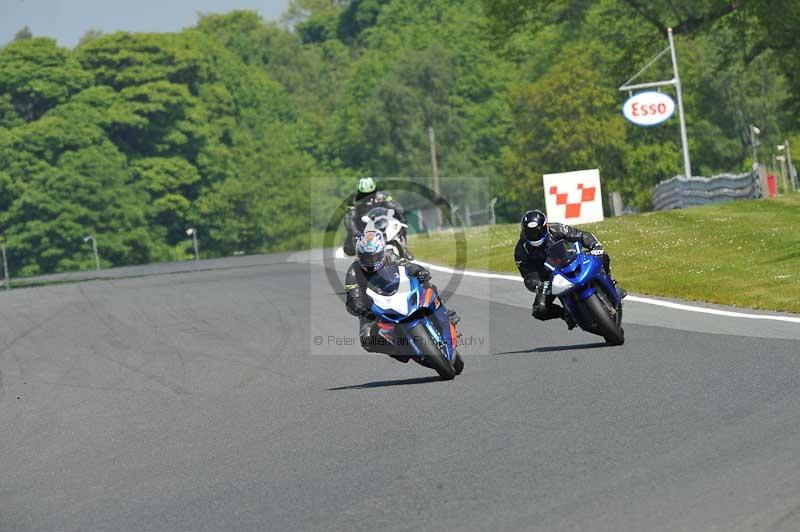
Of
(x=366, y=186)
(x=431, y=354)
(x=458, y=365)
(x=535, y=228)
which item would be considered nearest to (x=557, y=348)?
(x=535, y=228)

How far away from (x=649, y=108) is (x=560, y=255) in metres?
35.6

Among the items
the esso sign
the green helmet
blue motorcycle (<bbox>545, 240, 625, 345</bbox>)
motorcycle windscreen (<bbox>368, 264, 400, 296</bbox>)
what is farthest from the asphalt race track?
the esso sign

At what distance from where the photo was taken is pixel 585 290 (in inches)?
519

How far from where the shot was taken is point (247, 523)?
7195 mm

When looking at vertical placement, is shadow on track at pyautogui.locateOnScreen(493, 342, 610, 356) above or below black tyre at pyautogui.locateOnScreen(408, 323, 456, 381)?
below

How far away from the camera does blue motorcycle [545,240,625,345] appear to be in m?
13.1

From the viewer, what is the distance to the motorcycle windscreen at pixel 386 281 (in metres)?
11.9

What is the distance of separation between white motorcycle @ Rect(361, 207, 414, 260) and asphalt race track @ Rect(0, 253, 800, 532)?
1.45 m

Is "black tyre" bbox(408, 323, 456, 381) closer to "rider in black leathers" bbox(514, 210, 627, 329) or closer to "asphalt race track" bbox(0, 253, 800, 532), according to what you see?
"asphalt race track" bbox(0, 253, 800, 532)

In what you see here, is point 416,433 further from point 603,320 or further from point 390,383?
point 603,320

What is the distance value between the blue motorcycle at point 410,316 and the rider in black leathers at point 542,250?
5.68 ft

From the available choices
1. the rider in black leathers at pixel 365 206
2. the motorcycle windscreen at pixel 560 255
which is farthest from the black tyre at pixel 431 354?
the rider in black leathers at pixel 365 206

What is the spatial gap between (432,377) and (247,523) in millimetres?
5629

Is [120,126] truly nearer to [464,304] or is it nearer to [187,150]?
[187,150]
